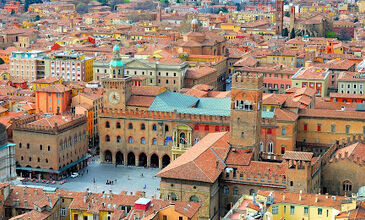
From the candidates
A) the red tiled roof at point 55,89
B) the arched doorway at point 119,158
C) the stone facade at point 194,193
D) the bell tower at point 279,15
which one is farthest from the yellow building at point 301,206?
the bell tower at point 279,15

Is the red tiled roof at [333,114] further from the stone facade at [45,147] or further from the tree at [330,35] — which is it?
the tree at [330,35]

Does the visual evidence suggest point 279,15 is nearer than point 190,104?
No

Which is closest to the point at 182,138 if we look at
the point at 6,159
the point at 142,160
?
the point at 142,160

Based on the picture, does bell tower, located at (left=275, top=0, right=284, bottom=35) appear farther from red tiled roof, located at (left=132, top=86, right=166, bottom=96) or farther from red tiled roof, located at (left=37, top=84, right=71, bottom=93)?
red tiled roof, located at (left=132, top=86, right=166, bottom=96)

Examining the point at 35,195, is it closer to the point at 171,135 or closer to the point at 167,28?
the point at 171,135

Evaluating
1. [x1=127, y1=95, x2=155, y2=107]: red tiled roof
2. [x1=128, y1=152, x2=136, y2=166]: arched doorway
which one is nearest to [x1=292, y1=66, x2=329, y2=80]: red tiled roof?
[x1=127, y1=95, x2=155, y2=107]: red tiled roof

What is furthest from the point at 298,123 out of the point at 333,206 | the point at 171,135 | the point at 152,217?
the point at 152,217

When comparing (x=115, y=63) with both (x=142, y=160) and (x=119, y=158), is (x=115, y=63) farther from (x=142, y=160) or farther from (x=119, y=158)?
(x=142, y=160)

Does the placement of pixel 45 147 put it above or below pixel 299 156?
below
